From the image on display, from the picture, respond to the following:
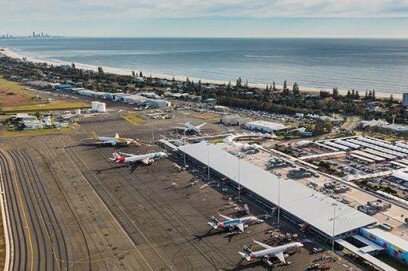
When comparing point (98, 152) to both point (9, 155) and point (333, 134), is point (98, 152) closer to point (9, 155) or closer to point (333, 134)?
point (9, 155)

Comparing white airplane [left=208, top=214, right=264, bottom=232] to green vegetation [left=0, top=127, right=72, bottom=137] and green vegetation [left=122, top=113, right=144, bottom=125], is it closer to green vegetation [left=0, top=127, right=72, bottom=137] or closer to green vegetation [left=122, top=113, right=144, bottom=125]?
green vegetation [left=0, top=127, right=72, bottom=137]

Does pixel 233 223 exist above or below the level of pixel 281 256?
above

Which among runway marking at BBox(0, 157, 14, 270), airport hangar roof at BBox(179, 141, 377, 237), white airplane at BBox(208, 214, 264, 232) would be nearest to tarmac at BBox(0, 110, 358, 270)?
runway marking at BBox(0, 157, 14, 270)

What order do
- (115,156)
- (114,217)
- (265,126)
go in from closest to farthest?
(114,217) < (115,156) < (265,126)

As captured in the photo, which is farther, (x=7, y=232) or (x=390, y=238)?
(x=7, y=232)

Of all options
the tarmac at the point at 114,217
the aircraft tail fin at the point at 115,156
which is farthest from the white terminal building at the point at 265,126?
the aircraft tail fin at the point at 115,156

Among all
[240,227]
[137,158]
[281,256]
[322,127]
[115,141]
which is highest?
[322,127]

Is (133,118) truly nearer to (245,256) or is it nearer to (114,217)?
(114,217)

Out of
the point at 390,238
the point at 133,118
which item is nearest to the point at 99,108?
the point at 133,118
